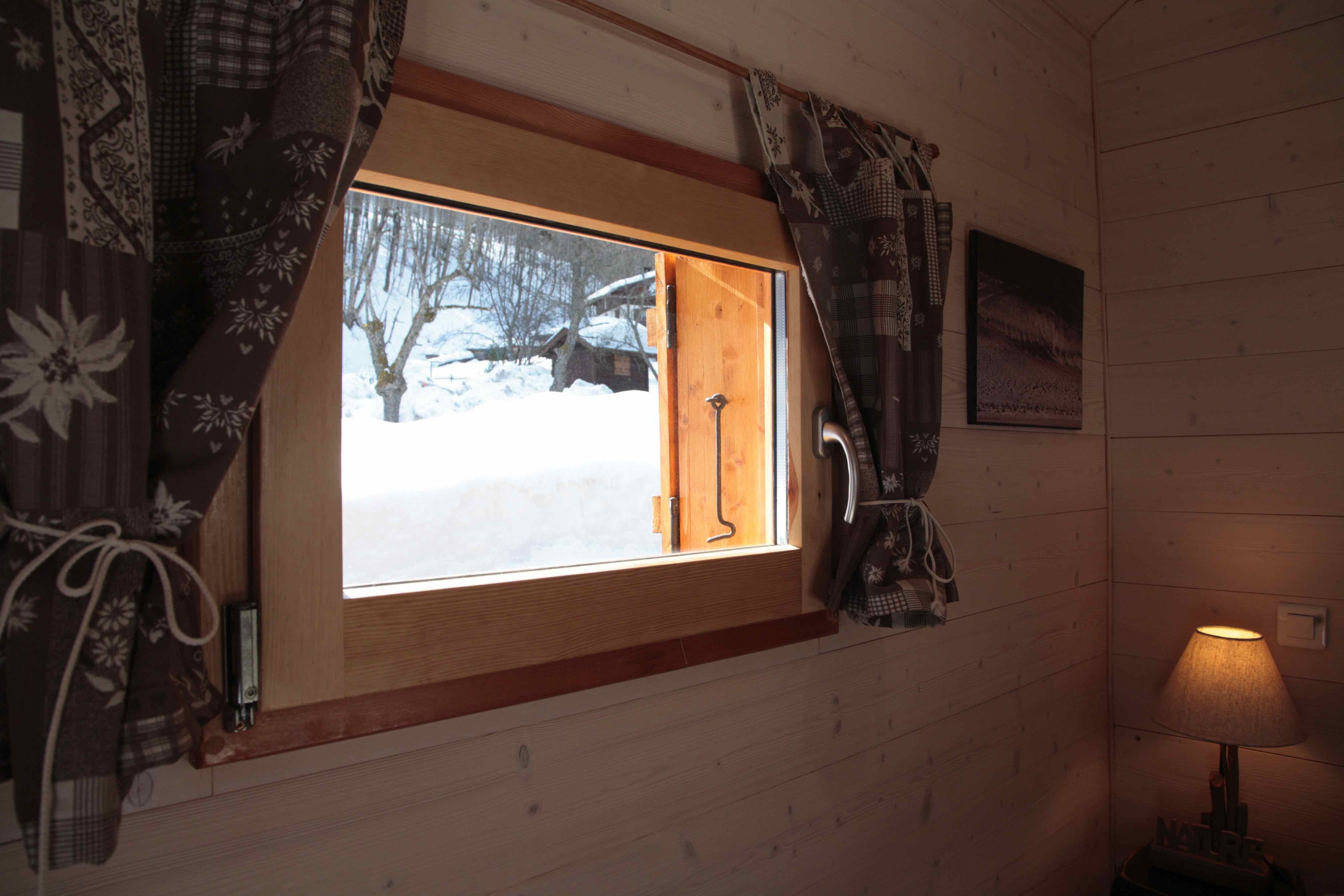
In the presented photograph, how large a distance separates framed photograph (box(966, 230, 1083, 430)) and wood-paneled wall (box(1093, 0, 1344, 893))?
0.82 ft

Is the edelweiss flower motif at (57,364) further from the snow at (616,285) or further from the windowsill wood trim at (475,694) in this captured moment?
the snow at (616,285)

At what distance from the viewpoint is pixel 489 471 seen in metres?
0.94

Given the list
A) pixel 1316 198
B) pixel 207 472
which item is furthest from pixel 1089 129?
pixel 207 472

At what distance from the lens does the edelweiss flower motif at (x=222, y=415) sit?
0.62 m

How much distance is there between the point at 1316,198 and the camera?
1899 mm

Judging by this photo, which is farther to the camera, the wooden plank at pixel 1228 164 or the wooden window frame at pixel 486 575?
the wooden plank at pixel 1228 164

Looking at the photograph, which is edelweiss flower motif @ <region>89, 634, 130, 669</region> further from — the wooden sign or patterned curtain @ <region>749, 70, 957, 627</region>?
the wooden sign

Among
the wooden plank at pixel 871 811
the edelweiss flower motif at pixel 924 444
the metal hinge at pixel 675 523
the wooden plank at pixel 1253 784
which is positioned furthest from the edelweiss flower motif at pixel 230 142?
the wooden plank at pixel 1253 784

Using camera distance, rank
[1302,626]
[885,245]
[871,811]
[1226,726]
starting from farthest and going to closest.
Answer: [1302,626]
[1226,726]
[871,811]
[885,245]

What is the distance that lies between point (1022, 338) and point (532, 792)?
4.58ft

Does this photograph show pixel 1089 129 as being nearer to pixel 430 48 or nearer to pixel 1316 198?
pixel 1316 198

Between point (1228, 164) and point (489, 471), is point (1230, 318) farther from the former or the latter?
point (489, 471)

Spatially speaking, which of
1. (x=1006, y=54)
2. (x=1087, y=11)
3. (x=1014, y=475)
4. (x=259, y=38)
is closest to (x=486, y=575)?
(x=259, y=38)

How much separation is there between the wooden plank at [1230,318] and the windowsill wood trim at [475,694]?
1.46 meters
